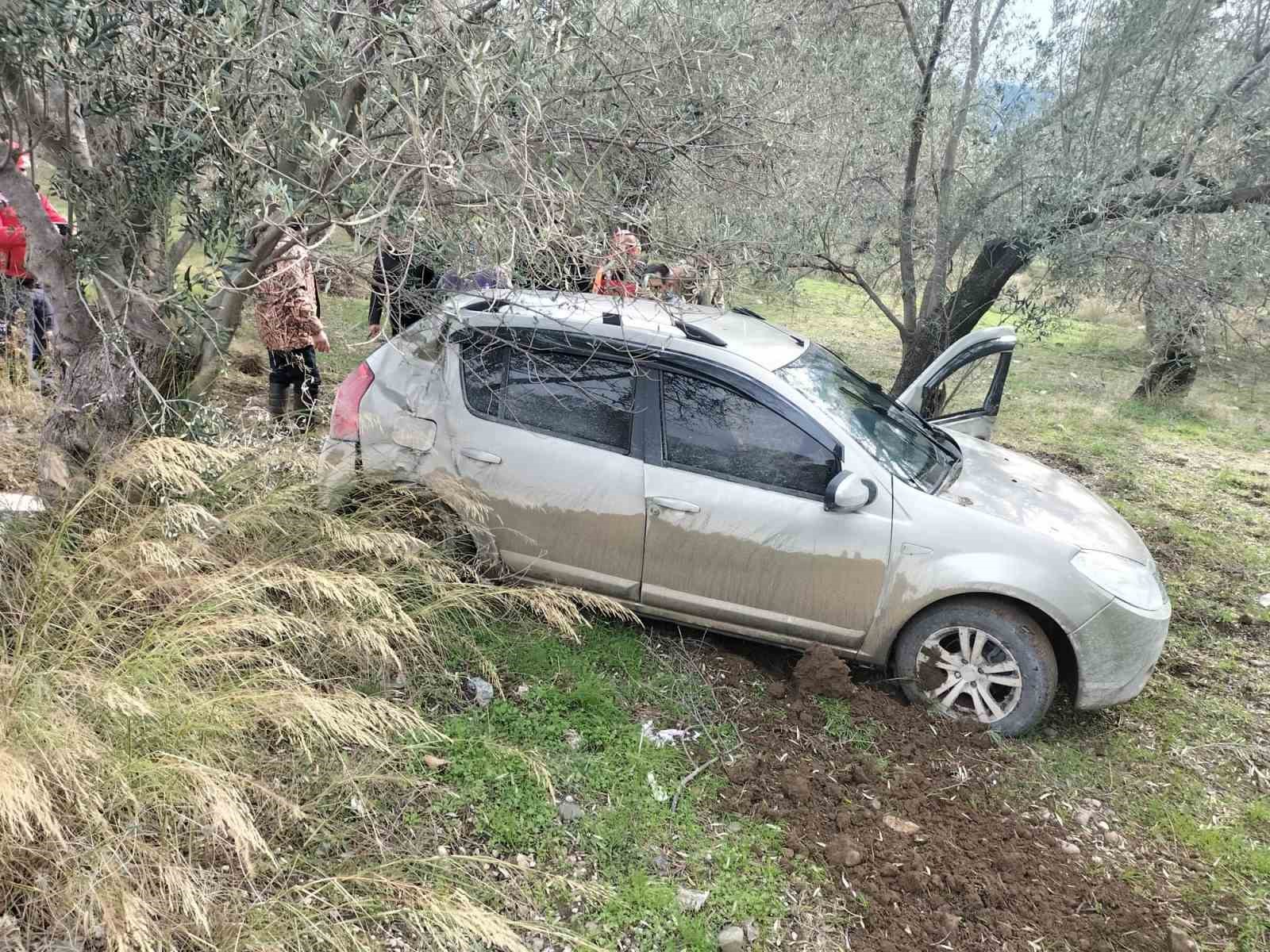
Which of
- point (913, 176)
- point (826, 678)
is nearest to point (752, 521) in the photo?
point (826, 678)

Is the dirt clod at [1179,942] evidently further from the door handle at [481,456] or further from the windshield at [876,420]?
the door handle at [481,456]

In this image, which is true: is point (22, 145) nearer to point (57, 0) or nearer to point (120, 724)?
point (57, 0)

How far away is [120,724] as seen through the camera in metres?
2.77

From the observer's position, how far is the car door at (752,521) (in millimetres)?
4020

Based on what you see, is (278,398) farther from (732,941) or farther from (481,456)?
(732,941)

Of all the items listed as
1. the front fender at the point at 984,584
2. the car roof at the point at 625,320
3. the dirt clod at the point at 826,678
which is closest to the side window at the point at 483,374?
the car roof at the point at 625,320

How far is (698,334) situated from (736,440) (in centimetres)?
60

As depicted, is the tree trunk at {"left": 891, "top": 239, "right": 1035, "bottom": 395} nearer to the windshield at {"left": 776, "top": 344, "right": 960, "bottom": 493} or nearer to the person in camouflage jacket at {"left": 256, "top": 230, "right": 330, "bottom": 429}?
the windshield at {"left": 776, "top": 344, "right": 960, "bottom": 493}

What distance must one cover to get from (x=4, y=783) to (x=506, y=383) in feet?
8.96

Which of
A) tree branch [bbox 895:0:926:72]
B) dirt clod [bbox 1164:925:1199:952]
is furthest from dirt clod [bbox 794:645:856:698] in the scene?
tree branch [bbox 895:0:926:72]

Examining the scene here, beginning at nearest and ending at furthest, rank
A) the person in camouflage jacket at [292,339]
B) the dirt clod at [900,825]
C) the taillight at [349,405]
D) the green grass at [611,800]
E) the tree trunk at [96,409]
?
the green grass at [611,800]
the dirt clod at [900,825]
the tree trunk at [96,409]
the taillight at [349,405]
the person in camouflage jacket at [292,339]

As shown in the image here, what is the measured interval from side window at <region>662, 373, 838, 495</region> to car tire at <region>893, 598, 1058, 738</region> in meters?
0.85

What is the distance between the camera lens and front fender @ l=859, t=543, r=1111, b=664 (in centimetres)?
385

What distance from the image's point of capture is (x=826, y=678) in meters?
4.07
